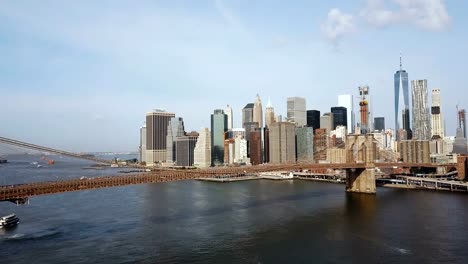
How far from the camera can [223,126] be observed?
16425 centimetres

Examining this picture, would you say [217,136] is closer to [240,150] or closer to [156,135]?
[240,150]

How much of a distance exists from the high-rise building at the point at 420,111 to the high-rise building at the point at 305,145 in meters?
68.8

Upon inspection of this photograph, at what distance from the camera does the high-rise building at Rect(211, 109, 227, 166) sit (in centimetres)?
15175

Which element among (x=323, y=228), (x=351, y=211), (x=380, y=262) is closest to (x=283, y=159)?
(x=351, y=211)

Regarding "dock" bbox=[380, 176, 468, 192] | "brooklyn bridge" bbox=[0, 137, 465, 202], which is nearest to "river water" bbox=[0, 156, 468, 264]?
"brooklyn bridge" bbox=[0, 137, 465, 202]

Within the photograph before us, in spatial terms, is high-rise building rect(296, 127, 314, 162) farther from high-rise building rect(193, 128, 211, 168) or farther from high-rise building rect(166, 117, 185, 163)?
high-rise building rect(166, 117, 185, 163)

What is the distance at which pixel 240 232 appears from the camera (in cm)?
2912

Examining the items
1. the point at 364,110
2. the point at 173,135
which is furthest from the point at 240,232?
the point at 173,135

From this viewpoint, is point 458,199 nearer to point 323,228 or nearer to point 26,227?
point 323,228

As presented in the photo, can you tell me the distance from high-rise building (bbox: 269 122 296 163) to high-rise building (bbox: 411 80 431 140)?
7978 centimetres

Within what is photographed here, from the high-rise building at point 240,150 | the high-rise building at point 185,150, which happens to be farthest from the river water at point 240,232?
the high-rise building at point 185,150

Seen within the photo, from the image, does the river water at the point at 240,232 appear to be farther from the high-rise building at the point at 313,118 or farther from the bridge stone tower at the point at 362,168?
the high-rise building at the point at 313,118

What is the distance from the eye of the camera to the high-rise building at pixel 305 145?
13462 centimetres

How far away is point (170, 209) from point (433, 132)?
166 meters
